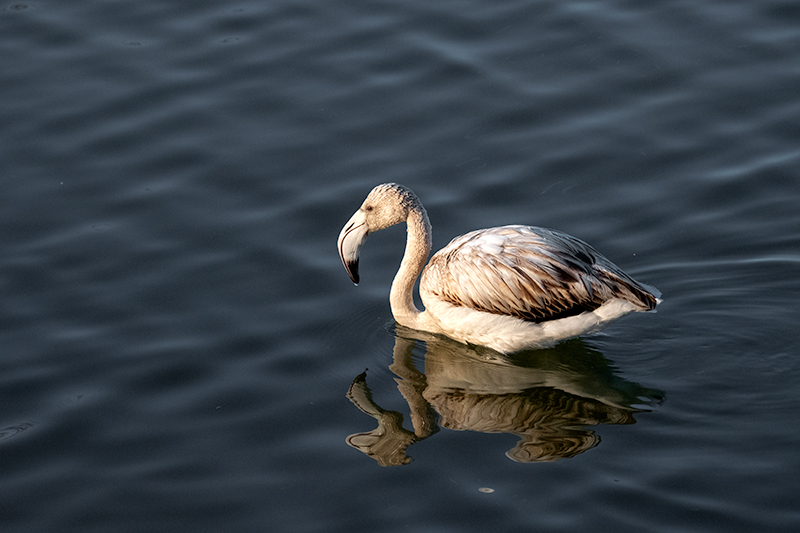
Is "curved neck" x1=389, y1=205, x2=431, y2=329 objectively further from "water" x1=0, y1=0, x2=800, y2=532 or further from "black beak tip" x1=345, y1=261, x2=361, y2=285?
"black beak tip" x1=345, y1=261, x2=361, y2=285

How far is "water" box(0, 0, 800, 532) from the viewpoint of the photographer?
654 cm

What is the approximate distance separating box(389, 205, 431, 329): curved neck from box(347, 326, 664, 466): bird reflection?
19cm

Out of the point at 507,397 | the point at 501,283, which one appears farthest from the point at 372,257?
the point at 507,397

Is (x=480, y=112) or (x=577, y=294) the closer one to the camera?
(x=577, y=294)

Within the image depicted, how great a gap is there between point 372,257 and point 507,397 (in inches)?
83.8

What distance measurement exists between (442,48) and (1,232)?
4.99 meters

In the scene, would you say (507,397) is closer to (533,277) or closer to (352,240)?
(533,277)

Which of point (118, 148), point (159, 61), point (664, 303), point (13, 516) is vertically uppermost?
point (159, 61)

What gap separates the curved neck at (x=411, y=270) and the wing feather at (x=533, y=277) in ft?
1.20

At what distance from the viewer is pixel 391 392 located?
24.8 feet

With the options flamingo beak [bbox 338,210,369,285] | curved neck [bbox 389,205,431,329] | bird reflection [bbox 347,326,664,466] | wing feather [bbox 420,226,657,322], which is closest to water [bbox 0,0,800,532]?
bird reflection [bbox 347,326,664,466]

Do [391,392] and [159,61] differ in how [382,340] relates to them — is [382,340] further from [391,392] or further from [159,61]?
[159,61]

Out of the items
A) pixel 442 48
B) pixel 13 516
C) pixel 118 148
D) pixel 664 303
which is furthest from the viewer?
pixel 442 48

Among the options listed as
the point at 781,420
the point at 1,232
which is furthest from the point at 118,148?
A: the point at 781,420
